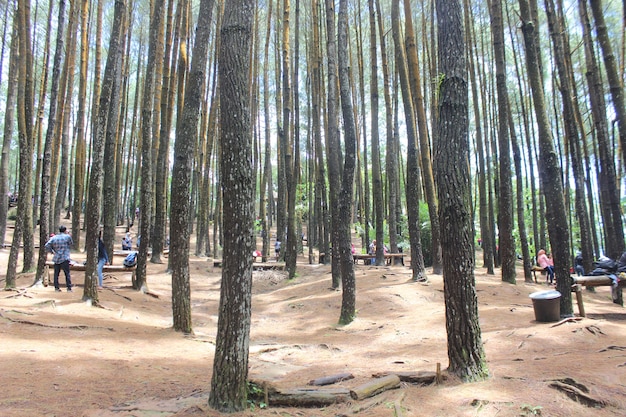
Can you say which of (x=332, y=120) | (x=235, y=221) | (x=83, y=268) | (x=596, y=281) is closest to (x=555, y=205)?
(x=596, y=281)

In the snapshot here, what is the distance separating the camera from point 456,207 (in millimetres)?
3951

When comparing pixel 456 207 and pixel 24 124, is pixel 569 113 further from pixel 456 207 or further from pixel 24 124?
pixel 24 124

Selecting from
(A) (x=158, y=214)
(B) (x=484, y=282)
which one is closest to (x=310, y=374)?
(B) (x=484, y=282)

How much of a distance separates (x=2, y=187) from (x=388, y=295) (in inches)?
479

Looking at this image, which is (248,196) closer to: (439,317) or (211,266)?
(439,317)

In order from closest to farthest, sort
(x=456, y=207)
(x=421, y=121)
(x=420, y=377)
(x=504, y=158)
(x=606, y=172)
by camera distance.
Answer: (x=420, y=377) → (x=456, y=207) → (x=606, y=172) → (x=504, y=158) → (x=421, y=121)

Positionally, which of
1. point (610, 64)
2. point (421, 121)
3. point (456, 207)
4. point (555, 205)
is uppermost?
point (610, 64)

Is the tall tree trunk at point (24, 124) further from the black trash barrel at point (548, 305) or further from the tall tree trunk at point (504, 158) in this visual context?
the tall tree trunk at point (504, 158)

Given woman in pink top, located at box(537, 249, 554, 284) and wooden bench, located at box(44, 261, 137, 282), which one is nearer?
wooden bench, located at box(44, 261, 137, 282)

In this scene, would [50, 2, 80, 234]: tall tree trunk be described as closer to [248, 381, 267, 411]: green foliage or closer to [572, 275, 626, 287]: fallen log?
[248, 381, 267, 411]: green foliage

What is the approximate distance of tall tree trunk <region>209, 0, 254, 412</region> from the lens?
10.6 feet

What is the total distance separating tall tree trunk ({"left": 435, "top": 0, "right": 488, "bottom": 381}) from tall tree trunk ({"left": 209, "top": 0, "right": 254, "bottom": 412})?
6.24ft

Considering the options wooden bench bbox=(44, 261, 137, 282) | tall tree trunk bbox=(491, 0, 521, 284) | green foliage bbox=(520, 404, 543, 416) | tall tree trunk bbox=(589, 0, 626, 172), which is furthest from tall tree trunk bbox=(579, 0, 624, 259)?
wooden bench bbox=(44, 261, 137, 282)

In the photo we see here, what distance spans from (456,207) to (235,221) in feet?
6.81
